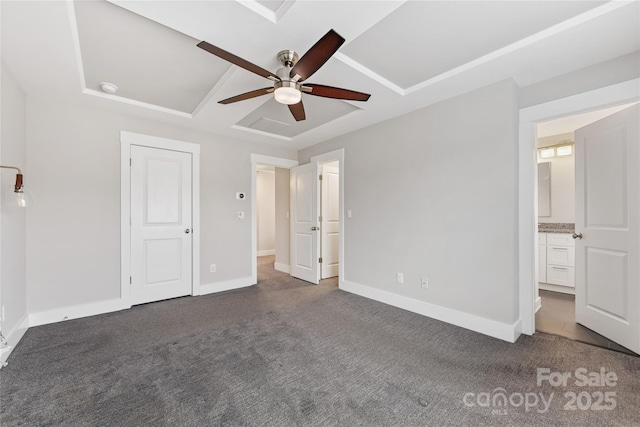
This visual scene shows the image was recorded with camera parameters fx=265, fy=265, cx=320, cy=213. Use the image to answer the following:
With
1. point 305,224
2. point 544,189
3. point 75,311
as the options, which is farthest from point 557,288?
point 75,311

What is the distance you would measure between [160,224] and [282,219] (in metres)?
2.36

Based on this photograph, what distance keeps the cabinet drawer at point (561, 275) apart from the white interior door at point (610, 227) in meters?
1.29

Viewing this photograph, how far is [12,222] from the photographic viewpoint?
93.5 inches

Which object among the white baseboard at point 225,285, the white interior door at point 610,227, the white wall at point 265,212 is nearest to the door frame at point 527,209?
the white interior door at point 610,227

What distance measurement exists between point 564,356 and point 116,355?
12.0 ft

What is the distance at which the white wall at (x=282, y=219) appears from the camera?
5410mm

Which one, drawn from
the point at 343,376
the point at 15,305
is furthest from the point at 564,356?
the point at 15,305

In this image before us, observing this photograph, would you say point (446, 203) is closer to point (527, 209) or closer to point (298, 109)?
point (527, 209)

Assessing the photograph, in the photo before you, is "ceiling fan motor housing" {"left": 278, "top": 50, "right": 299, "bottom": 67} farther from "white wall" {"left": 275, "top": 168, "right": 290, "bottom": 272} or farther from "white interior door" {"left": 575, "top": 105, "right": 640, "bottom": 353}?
"white wall" {"left": 275, "top": 168, "right": 290, "bottom": 272}

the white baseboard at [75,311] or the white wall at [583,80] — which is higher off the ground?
the white wall at [583,80]

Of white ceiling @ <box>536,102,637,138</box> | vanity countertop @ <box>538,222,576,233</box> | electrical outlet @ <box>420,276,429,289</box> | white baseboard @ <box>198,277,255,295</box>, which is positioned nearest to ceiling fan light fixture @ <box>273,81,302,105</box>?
electrical outlet @ <box>420,276,429,289</box>

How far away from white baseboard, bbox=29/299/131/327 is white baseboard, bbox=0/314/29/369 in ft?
0.33

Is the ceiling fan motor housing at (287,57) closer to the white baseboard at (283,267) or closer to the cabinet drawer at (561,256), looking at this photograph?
the white baseboard at (283,267)

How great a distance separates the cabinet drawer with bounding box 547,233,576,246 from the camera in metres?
3.85
